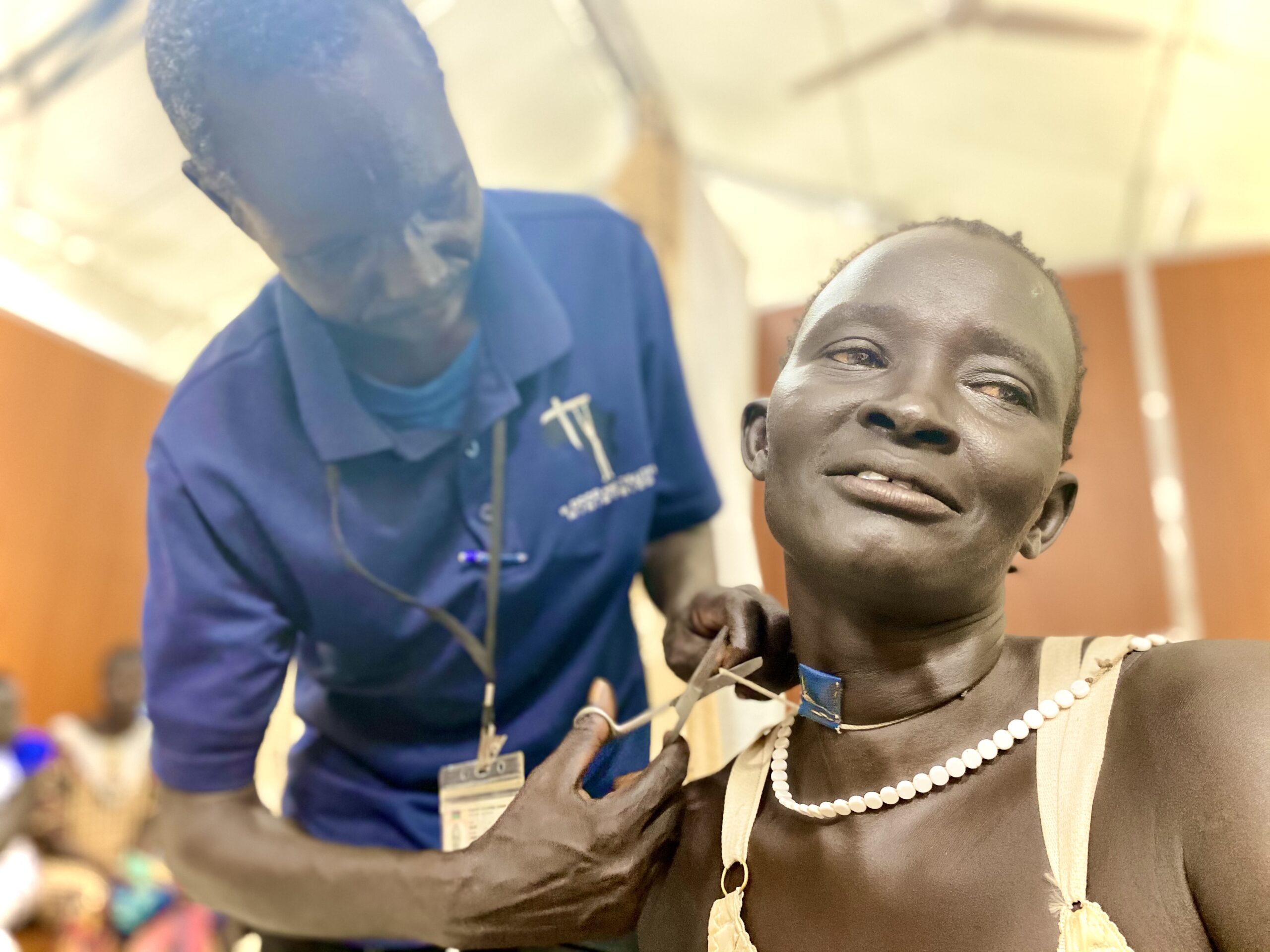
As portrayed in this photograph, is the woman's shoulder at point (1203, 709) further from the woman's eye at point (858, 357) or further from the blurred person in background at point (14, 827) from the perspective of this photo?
the blurred person in background at point (14, 827)

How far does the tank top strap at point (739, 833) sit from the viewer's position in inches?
31.4

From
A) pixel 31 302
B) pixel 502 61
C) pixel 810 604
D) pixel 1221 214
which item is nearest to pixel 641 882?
pixel 810 604

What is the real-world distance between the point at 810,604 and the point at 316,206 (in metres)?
0.53

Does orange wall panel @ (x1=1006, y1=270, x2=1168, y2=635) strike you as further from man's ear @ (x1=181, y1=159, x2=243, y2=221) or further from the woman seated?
man's ear @ (x1=181, y1=159, x2=243, y2=221)

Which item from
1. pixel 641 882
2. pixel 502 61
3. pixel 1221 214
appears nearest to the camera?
pixel 641 882

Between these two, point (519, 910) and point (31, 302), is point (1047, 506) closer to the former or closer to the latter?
point (519, 910)

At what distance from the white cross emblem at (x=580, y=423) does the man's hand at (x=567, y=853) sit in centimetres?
31

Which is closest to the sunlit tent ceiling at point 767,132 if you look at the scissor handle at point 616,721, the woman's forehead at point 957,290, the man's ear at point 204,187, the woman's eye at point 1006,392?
the man's ear at point 204,187

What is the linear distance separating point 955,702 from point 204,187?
76cm

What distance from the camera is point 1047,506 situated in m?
0.79

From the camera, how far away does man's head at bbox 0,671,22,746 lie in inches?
40.8

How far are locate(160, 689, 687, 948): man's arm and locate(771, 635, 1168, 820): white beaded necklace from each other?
0.46 ft

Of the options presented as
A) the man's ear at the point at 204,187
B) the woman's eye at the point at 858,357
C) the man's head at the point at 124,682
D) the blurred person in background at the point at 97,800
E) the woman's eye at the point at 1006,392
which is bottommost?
the blurred person in background at the point at 97,800

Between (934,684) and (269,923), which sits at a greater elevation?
(934,684)
